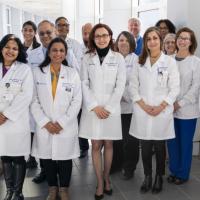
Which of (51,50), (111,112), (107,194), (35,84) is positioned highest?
(51,50)

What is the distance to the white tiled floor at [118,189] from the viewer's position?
295 cm

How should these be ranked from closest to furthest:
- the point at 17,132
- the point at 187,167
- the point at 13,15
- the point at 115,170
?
the point at 17,132
the point at 187,167
the point at 115,170
the point at 13,15

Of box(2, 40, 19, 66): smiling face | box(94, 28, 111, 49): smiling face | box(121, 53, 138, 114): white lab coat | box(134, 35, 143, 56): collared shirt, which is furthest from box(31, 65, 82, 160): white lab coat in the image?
box(134, 35, 143, 56): collared shirt

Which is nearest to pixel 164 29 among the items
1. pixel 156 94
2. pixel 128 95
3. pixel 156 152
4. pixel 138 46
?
pixel 138 46

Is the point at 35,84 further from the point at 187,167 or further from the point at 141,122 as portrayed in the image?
the point at 187,167

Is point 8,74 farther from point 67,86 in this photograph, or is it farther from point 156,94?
point 156,94

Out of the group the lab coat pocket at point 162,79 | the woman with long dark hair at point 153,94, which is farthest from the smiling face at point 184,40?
the lab coat pocket at point 162,79

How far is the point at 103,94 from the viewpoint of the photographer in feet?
9.29

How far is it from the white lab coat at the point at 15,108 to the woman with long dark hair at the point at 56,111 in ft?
0.33

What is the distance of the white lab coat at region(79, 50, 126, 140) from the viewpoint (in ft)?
9.27

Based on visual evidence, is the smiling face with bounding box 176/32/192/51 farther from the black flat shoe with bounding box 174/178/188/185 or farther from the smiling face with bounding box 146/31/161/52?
the black flat shoe with bounding box 174/178/188/185

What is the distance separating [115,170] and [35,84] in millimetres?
1419

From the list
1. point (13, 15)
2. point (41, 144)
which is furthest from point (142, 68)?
point (13, 15)

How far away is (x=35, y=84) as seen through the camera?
2.75 meters
